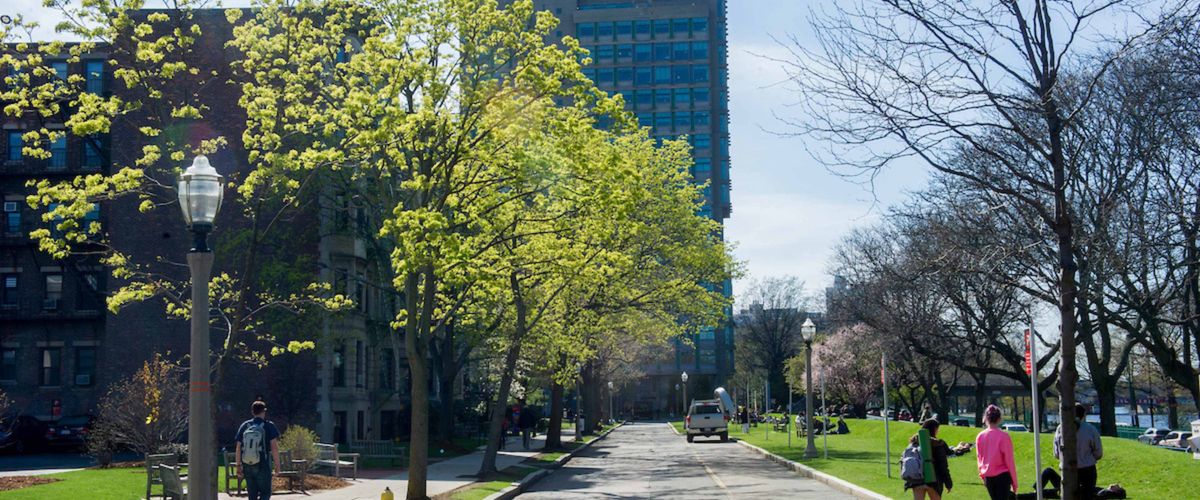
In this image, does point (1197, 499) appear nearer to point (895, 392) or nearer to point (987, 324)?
point (987, 324)

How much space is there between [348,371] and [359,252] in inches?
181

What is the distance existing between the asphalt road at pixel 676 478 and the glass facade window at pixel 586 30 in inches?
3464

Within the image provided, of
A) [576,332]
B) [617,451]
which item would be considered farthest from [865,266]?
[576,332]

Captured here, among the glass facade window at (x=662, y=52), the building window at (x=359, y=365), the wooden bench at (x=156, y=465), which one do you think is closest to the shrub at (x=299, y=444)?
the wooden bench at (x=156, y=465)

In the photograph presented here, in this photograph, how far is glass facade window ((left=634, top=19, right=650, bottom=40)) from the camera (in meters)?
127

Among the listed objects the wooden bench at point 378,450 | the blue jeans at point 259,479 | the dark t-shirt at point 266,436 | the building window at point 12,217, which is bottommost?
the wooden bench at point 378,450

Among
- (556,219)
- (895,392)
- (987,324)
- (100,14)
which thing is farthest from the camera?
(895,392)

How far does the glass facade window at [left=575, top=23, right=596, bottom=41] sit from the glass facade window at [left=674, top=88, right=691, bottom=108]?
36.6 ft

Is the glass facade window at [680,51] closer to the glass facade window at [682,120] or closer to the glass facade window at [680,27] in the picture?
the glass facade window at [680,27]

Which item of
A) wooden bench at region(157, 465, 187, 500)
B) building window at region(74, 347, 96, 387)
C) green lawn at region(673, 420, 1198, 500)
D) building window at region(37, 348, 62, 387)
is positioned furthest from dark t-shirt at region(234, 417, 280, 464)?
building window at region(37, 348, 62, 387)

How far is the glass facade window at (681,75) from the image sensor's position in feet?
415

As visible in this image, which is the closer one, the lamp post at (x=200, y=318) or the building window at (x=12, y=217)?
the lamp post at (x=200, y=318)

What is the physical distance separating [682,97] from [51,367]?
8925cm

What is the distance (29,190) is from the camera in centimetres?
4550
